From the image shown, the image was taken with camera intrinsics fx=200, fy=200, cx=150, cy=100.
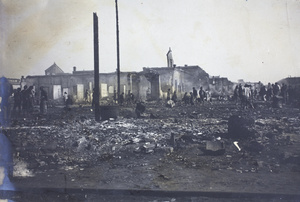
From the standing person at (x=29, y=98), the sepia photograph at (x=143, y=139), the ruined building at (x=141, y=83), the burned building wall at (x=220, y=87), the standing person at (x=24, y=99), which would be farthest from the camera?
the burned building wall at (x=220, y=87)

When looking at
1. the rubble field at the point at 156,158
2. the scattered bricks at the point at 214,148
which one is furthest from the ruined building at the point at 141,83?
the scattered bricks at the point at 214,148

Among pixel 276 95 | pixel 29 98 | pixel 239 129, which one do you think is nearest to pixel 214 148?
pixel 239 129

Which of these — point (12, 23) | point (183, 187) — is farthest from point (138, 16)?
point (183, 187)

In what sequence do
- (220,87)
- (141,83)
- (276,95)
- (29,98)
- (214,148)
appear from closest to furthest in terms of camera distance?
1. (214,148)
2. (29,98)
3. (276,95)
4. (141,83)
5. (220,87)

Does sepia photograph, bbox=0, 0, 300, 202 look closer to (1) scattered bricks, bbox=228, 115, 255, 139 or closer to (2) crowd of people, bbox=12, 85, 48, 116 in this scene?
(1) scattered bricks, bbox=228, 115, 255, 139

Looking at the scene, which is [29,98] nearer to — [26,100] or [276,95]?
[26,100]

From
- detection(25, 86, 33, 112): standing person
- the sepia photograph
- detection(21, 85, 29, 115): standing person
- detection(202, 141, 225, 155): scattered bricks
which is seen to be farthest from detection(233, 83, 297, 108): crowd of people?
detection(21, 85, 29, 115): standing person

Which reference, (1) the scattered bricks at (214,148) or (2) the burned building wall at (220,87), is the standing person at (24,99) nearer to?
(1) the scattered bricks at (214,148)

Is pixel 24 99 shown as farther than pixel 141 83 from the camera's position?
No

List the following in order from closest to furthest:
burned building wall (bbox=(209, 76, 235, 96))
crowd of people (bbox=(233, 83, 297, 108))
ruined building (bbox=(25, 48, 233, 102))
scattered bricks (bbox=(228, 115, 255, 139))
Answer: scattered bricks (bbox=(228, 115, 255, 139)) < crowd of people (bbox=(233, 83, 297, 108)) < ruined building (bbox=(25, 48, 233, 102)) < burned building wall (bbox=(209, 76, 235, 96))

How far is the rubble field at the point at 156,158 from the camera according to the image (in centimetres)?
394

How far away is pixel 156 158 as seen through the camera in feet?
16.7

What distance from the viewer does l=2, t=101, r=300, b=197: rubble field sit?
3939mm

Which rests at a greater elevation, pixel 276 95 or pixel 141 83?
pixel 141 83
